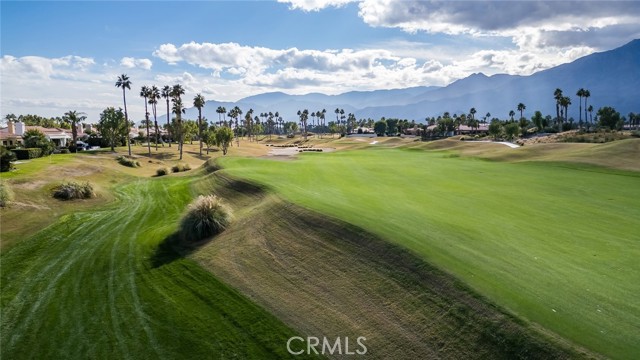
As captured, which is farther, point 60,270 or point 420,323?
point 60,270

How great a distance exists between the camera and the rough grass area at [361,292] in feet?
34.2

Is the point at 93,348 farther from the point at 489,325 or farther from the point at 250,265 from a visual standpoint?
the point at 489,325

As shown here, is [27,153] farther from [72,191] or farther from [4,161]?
[72,191]

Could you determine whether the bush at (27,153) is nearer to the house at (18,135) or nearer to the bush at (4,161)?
the house at (18,135)

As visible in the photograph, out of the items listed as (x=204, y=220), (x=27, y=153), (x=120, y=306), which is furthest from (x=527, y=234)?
(x=27, y=153)

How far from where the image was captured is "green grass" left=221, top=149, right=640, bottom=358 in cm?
1055

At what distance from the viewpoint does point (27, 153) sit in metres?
55.1

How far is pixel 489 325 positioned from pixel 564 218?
39.0ft

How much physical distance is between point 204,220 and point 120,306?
654cm

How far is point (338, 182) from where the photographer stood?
3147 centimetres

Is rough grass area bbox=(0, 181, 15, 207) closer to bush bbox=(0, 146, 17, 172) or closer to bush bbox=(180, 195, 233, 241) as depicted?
bush bbox=(180, 195, 233, 241)

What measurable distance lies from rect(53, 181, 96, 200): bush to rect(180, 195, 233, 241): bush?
14.2m

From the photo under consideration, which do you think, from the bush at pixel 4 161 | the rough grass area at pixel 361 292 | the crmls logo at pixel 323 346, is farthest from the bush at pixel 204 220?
the bush at pixel 4 161

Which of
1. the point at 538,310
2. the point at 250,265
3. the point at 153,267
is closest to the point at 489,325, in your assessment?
the point at 538,310
